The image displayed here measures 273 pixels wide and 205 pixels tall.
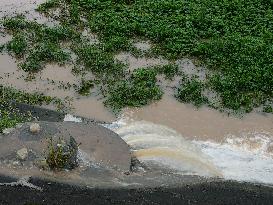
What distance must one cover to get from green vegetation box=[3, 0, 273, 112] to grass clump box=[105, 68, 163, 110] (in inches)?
0.8

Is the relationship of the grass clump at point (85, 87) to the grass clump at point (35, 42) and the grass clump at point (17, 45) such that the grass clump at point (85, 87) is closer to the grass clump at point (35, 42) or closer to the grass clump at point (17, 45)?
the grass clump at point (35, 42)

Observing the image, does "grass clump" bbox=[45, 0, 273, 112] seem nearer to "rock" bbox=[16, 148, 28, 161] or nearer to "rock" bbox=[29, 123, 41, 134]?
"rock" bbox=[29, 123, 41, 134]

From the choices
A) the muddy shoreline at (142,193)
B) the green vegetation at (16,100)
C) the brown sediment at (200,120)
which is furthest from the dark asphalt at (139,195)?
the green vegetation at (16,100)

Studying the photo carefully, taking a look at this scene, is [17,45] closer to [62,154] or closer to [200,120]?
[200,120]

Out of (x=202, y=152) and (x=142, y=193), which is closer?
(x=142, y=193)

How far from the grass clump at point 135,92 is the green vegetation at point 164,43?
0.02m

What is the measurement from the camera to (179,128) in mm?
10383

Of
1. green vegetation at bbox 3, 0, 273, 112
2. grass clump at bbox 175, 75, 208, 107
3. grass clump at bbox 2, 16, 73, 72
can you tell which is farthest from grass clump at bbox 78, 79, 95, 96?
grass clump at bbox 175, 75, 208, 107

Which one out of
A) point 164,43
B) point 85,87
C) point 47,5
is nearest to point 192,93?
point 164,43

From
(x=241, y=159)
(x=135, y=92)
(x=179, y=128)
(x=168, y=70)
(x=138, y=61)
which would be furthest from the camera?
(x=138, y=61)

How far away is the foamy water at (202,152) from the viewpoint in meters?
8.81

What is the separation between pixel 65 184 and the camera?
7.14 m

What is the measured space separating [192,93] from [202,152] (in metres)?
1.79

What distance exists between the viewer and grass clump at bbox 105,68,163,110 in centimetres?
1077
